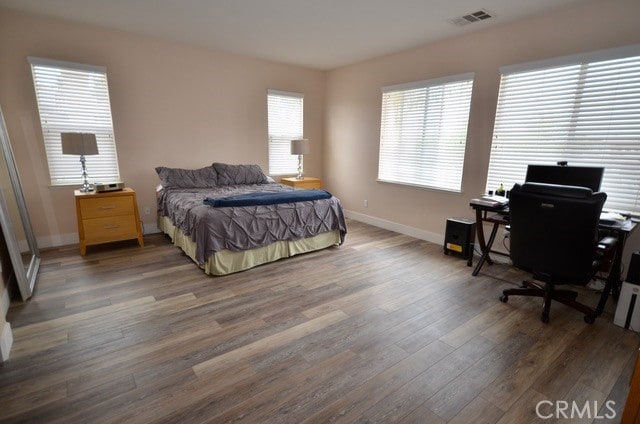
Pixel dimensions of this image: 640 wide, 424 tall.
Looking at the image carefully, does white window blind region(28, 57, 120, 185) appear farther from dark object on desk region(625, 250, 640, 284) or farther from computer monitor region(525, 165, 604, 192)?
dark object on desk region(625, 250, 640, 284)

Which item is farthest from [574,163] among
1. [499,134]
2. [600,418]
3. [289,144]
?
[289,144]

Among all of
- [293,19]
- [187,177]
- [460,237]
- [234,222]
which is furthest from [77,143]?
[460,237]

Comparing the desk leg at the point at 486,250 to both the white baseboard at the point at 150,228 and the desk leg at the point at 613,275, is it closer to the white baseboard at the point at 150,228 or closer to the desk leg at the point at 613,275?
the desk leg at the point at 613,275

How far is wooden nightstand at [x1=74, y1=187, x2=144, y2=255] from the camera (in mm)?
3453

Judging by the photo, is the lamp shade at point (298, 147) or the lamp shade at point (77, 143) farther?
the lamp shade at point (298, 147)

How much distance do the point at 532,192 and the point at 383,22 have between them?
2.39 metres

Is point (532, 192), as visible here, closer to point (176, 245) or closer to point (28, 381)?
point (28, 381)

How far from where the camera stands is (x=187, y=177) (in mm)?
4234

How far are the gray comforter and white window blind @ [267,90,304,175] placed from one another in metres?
1.55

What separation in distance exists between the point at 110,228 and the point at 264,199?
1.95 meters

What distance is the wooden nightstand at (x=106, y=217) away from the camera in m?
3.45

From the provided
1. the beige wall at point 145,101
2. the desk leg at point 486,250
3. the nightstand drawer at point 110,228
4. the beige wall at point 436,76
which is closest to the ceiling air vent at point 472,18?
the beige wall at point 436,76

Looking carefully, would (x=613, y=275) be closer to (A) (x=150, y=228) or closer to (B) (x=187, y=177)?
(B) (x=187, y=177)

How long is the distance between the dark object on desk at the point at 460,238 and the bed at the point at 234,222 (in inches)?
51.2
